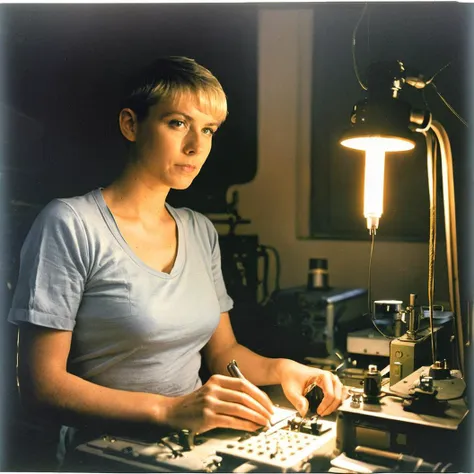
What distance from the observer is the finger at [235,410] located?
3.40 ft

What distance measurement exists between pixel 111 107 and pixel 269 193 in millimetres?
670

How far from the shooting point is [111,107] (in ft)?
4.87

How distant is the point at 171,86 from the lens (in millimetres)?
1348

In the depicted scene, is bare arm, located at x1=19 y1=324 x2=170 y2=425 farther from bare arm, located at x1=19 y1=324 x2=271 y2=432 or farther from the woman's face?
the woman's face

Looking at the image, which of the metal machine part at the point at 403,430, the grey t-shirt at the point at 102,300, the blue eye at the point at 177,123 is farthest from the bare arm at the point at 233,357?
the blue eye at the point at 177,123

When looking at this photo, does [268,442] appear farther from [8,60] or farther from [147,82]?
Answer: [8,60]

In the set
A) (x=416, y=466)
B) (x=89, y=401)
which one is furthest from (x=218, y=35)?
(x=416, y=466)

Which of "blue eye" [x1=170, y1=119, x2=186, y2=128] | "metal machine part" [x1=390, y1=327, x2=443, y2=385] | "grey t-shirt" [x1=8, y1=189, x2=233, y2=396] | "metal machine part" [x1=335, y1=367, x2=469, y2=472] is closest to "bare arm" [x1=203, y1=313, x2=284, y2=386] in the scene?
"grey t-shirt" [x1=8, y1=189, x2=233, y2=396]

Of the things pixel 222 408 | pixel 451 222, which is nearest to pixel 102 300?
pixel 222 408

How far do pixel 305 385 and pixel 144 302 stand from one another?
46cm

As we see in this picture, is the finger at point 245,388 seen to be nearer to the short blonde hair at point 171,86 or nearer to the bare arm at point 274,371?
the bare arm at point 274,371

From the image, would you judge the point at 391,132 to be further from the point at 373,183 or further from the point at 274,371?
the point at 274,371

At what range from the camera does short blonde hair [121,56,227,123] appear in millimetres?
1346

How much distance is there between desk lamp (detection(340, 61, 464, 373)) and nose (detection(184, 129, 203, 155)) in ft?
1.28
